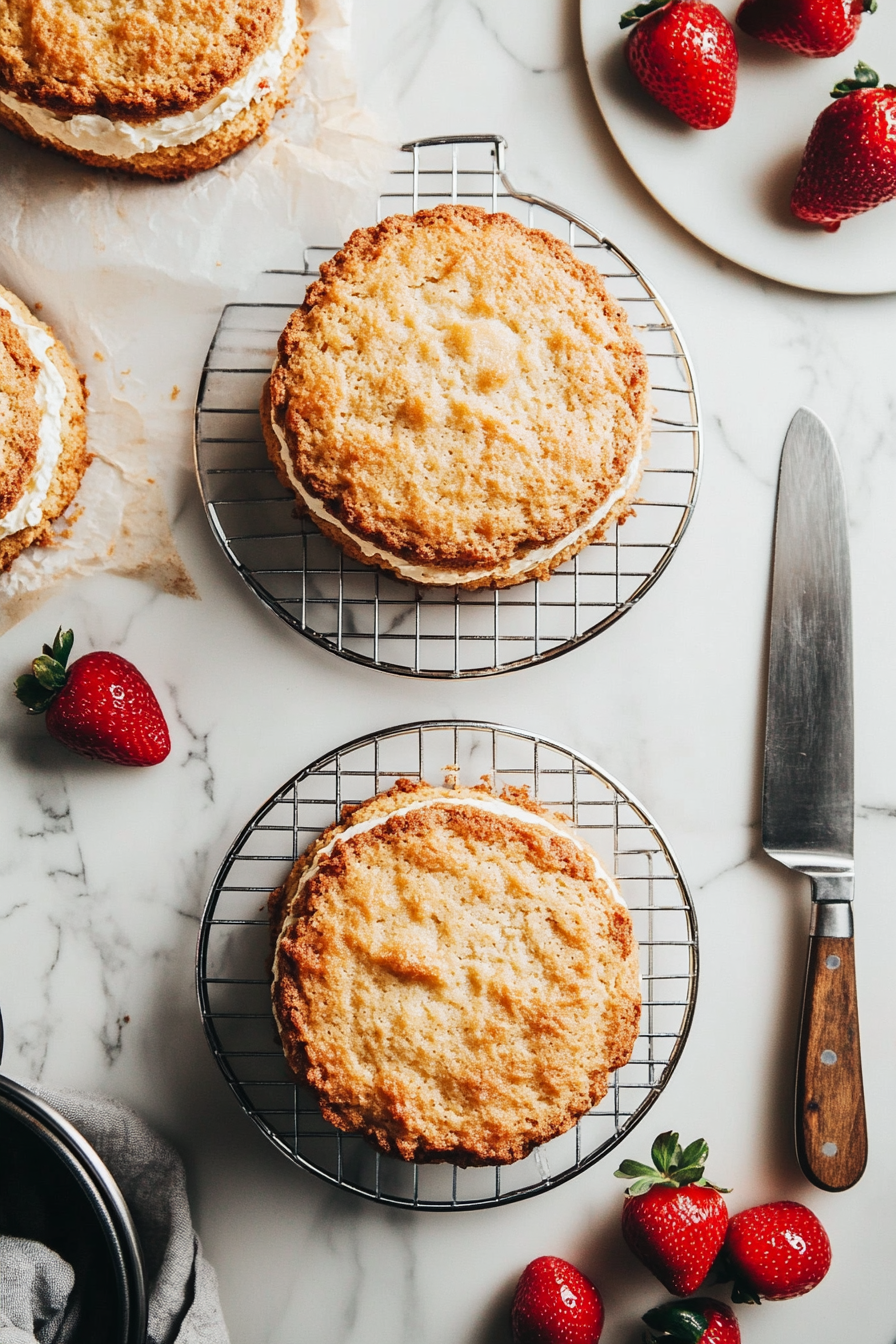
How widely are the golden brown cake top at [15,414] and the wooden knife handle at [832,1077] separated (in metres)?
2.25

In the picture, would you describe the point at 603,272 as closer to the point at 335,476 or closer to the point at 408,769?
the point at 335,476

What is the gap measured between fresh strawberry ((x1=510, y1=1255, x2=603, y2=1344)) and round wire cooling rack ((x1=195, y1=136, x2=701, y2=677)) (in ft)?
5.03

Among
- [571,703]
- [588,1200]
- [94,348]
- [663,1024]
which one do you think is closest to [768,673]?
[571,703]

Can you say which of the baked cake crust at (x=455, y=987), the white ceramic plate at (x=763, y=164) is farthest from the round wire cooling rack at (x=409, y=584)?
the baked cake crust at (x=455, y=987)

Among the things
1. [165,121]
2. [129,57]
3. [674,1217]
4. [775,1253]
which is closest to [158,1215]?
[674,1217]

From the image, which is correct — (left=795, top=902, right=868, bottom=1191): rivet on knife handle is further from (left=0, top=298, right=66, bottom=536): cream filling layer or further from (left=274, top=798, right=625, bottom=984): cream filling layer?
(left=0, top=298, right=66, bottom=536): cream filling layer

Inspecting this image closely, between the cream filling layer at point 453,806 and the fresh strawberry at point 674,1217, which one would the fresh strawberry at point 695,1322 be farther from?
the cream filling layer at point 453,806

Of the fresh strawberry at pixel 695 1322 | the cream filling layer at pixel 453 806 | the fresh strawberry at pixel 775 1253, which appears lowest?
the fresh strawberry at pixel 695 1322

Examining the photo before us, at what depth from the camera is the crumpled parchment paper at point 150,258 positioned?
271cm

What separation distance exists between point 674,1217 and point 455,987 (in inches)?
32.6

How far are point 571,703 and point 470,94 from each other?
1.63 metres

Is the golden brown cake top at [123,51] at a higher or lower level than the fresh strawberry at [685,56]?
lower

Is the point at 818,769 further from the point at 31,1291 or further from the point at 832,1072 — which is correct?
the point at 31,1291

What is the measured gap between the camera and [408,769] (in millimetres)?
2738
